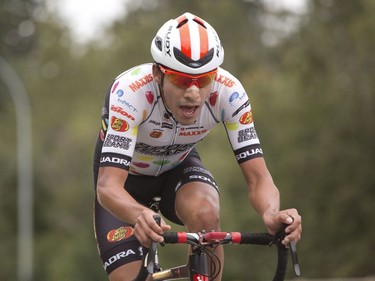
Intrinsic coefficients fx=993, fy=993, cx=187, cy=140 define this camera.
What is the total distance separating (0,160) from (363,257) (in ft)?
78.2

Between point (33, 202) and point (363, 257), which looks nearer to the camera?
point (363, 257)

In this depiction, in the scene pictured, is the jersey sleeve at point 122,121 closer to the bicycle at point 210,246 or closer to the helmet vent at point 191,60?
the helmet vent at point 191,60

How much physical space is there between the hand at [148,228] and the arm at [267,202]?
2.52ft

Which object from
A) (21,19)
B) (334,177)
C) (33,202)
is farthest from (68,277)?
(21,19)

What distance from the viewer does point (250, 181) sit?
22.8ft

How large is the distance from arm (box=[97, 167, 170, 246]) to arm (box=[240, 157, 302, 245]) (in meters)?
0.81

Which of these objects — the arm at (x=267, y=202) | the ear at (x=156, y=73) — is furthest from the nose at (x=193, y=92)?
the arm at (x=267, y=202)

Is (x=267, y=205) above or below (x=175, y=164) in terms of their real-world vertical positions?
below

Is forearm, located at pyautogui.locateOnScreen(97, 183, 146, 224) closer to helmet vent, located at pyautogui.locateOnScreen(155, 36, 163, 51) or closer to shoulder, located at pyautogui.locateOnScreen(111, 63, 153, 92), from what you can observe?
shoulder, located at pyautogui.locateOnScreen(111, 63, 153, 92)

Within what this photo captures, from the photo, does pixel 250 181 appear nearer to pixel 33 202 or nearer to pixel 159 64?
pixel 159 64

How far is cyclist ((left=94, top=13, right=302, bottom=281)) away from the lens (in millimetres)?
6473

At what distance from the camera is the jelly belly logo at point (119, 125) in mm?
6699

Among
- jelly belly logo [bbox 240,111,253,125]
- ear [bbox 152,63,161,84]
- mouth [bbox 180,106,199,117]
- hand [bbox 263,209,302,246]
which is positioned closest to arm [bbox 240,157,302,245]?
hand [bbox 263,209,302,246]

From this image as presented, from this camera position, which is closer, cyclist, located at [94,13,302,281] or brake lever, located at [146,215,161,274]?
brake lever, located at [146,215,161,274]
